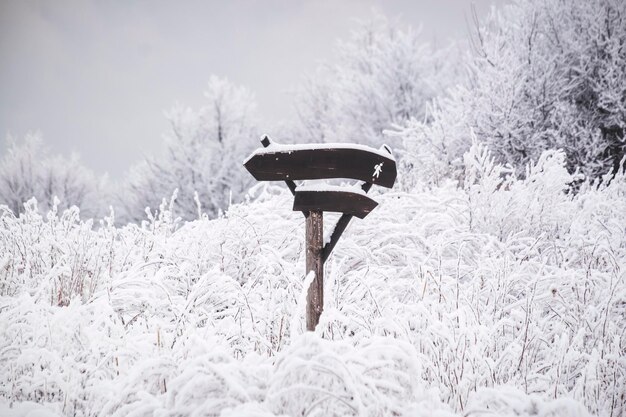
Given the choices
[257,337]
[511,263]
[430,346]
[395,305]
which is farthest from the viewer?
[511,263]

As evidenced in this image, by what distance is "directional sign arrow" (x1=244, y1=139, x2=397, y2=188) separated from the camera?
2453 mm

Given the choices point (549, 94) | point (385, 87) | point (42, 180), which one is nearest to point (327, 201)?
point (549, 94)

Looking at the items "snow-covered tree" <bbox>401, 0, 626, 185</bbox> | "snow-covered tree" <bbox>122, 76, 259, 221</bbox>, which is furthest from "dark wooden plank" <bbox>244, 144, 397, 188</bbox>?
"snow-covered tree" <bbox>122, 76, 259, 221</bbox>

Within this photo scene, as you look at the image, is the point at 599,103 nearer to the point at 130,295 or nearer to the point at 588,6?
the point at 588,6

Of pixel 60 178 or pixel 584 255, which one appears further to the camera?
pixel 60 178

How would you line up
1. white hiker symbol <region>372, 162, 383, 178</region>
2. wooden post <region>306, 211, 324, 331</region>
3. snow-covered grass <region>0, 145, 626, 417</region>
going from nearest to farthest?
snow-covered grass <region>0, 145, 626, 417</region> < wooden post <region>306, 211, 324, 331</region> < white hiker symbol <region>372, 162, 383, 178</region>

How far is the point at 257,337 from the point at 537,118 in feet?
26.5

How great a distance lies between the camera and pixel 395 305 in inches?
95.9

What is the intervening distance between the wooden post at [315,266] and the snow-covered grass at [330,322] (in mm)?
101

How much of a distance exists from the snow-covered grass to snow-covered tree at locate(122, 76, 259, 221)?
28.2ft

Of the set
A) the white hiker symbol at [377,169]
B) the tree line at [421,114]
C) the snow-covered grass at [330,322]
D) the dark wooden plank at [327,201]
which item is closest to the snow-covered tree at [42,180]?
the tree line at [421,114]

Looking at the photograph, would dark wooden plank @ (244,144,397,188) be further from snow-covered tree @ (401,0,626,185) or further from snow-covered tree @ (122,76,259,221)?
snow-covered tree @ (122,76,259,221)

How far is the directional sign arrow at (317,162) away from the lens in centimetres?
245

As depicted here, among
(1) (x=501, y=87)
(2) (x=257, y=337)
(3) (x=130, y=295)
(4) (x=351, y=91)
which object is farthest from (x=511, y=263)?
(4) (x=351, y=91)
